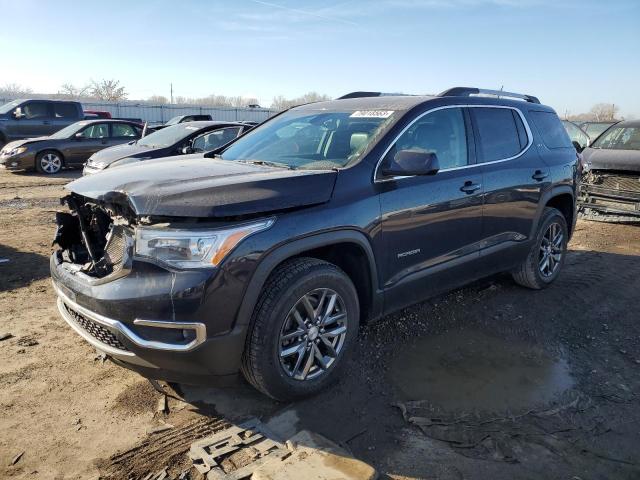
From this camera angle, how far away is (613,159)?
8.84 meters

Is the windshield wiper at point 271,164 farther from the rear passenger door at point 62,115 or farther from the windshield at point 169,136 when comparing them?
the rear passenger door at point 62,115

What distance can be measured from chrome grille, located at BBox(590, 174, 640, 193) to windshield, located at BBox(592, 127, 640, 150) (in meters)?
0.83

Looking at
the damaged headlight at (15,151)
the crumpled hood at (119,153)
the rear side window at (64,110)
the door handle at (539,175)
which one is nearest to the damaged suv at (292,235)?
the door handle at (539,175)

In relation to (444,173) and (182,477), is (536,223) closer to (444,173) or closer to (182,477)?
(444,173)

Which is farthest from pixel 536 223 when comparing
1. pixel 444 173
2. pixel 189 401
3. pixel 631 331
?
pixel 189 401

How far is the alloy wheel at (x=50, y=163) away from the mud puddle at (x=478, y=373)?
12.4 metres

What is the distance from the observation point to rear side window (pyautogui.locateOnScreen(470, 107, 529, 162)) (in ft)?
14.3

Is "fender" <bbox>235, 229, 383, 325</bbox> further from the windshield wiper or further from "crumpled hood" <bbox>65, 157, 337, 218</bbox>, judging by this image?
the windshield wiper

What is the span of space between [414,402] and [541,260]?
2.82 metres

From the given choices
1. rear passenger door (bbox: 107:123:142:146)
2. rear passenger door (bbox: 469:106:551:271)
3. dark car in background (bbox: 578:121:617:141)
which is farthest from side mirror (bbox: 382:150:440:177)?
dark car in background (bbox: 578:121:617:141)

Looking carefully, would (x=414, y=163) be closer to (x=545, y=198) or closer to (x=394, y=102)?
(x=394, y=102)

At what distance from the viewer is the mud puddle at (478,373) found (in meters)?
3.33

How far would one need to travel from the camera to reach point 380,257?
3410 millimetres

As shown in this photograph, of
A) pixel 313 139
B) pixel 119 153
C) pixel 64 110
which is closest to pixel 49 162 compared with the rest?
pixel 64 110
